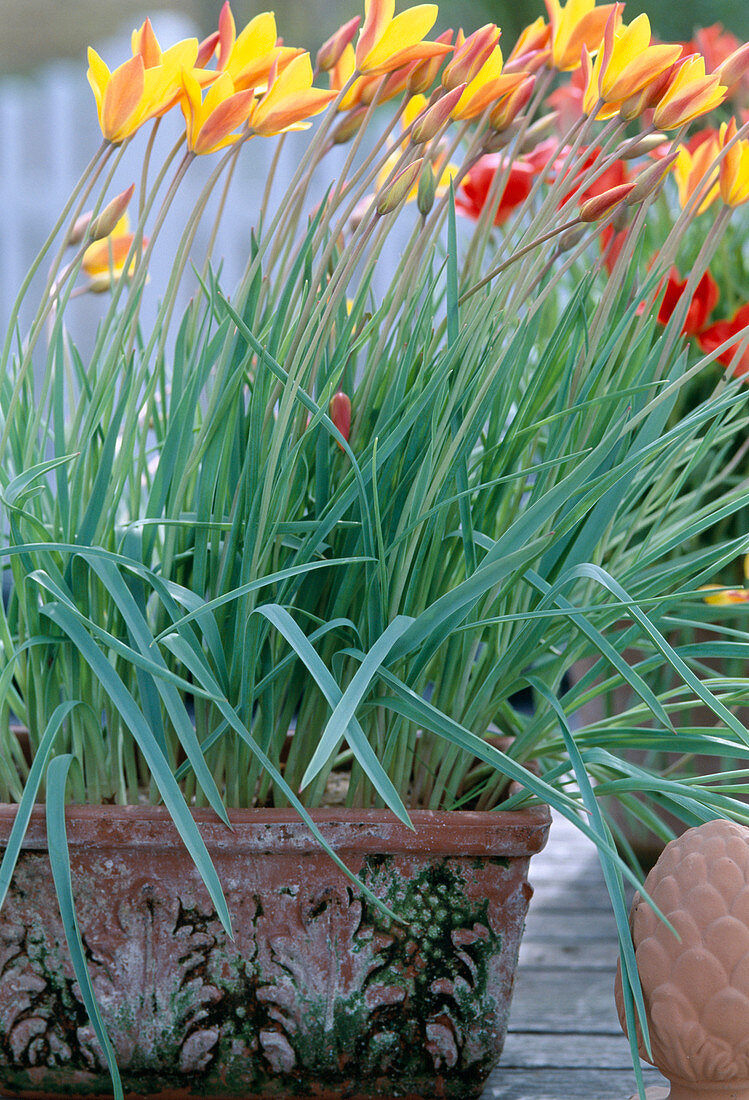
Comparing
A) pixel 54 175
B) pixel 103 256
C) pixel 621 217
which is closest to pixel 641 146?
pixel 621 217

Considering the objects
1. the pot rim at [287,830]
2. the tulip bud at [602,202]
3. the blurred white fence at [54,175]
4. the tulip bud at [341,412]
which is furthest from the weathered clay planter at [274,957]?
the blurred white fence at [54,175]

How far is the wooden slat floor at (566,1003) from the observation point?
59 centimetres

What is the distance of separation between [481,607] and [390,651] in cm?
9

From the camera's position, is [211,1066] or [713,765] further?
[713,765]

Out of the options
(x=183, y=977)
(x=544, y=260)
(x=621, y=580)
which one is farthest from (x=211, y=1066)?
(x=544, y=260)

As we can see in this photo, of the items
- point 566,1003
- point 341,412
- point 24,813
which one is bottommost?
point 566,1003

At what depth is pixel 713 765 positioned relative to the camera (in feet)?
3.05

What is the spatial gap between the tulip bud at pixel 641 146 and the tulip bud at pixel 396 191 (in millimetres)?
116

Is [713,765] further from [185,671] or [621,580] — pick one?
[185,671]

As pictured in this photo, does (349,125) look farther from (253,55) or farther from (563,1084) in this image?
(563,1084)

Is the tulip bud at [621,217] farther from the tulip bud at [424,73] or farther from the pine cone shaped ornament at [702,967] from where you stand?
the pine cone shaped ornament at [702,967]

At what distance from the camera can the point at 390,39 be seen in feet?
1.61

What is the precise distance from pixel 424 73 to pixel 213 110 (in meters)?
0.12

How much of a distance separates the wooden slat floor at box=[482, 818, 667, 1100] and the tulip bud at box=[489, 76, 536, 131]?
56cm
